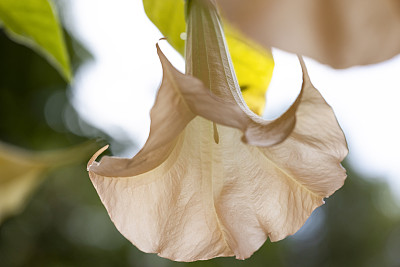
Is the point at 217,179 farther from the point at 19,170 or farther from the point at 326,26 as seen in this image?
the point at 19,170

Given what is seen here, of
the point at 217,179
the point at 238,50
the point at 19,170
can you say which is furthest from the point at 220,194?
the point at 19,170

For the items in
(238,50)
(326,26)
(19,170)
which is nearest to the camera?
(326,26)

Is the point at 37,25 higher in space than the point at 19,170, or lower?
higher

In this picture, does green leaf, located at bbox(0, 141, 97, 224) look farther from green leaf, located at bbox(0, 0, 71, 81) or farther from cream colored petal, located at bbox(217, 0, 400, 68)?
cream colored petal, located at bbox(217, 0, 400, 68)

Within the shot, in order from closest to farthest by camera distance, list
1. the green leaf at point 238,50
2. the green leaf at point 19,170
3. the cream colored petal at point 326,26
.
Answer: the cream colored petal at point 326,26, the green leaf at point 238,50, the green leaf at point 19,170

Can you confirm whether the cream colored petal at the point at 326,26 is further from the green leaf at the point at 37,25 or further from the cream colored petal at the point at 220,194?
the green leaf at the point at 37,25

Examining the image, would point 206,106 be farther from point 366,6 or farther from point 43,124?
point 43,124

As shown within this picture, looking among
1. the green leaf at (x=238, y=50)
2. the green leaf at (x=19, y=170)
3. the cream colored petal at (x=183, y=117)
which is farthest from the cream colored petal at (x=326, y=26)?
the green leaf at (x=19, y=170)
